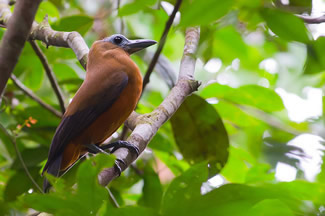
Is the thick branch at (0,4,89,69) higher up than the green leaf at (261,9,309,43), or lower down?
lower down

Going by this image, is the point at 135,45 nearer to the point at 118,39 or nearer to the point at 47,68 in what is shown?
the point at 118,39

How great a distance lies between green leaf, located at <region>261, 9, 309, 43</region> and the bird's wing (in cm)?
152

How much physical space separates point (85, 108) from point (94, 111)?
0.18 ft

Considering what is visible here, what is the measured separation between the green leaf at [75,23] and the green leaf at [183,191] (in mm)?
1829

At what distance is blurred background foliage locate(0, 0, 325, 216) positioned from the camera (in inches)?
39.5

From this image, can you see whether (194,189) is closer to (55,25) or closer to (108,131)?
(108,131)

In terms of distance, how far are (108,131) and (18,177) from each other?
588 mm

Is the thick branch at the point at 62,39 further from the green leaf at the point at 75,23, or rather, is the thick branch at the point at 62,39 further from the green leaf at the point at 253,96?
the green leaf at the point at 253,96

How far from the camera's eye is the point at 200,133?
2545 mm

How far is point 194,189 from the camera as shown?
1099 millimetres

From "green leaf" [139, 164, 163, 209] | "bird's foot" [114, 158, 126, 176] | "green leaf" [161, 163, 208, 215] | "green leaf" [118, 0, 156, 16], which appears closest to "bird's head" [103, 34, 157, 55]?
"green leaf" [139, 164, 163, 209]

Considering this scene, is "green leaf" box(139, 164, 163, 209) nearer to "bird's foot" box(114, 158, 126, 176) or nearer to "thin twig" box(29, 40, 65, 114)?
"bird's foot" box(114, 158, 126, 176)

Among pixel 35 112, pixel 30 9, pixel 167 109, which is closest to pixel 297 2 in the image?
pixel 30 9

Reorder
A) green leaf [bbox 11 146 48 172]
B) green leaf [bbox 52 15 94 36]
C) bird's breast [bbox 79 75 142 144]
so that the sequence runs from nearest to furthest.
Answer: bird's breast [bbox 79 75 142 144]
green leaf [bbox 11 146 48 172]
green leaf [bbox 52 15 94 36]
